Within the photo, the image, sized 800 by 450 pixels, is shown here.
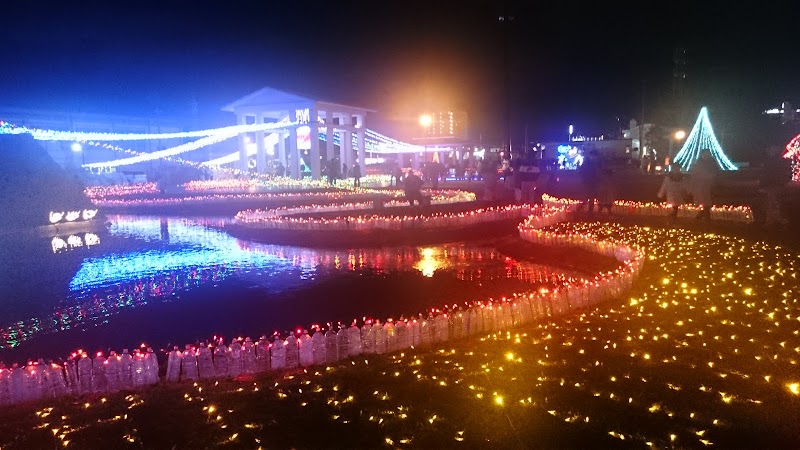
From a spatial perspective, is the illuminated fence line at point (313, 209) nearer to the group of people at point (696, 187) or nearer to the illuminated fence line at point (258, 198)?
the illuminated fence line at point (258, 198)

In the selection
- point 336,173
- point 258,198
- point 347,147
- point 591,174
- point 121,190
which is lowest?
point 258,198

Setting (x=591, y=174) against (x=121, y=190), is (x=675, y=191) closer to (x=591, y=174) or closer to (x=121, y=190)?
(x=591, y=174)

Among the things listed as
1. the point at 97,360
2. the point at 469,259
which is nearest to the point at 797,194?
the point at 469,259

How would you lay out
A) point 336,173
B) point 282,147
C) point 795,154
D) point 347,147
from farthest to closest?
point 282,147, point 347,147, point 336,173, point 795,154

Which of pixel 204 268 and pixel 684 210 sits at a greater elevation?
pixel 684 210

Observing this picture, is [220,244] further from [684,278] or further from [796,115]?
[796,115]

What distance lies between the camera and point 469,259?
1230cm

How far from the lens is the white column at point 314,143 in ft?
125

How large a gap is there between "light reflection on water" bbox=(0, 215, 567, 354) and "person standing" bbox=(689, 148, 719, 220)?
25.0ft

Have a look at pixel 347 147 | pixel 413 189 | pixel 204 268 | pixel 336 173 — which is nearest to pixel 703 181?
pixel 413 189

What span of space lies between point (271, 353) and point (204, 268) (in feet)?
19.3

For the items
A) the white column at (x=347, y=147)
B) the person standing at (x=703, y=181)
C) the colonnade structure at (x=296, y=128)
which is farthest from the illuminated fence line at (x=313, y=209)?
the white column at (x=347, y=147)

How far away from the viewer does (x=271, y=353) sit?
6.03 m

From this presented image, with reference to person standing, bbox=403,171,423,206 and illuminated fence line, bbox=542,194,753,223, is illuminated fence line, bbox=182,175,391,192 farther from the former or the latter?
illuminated fence line, bbox=542,194,753,223
